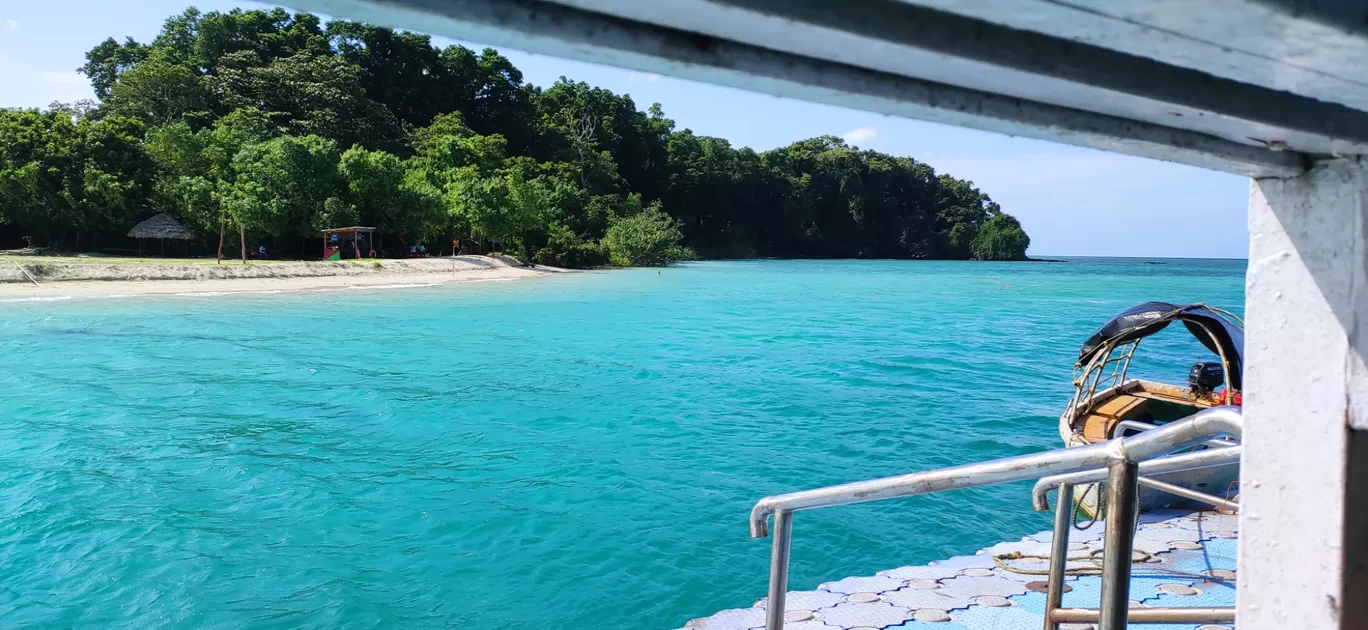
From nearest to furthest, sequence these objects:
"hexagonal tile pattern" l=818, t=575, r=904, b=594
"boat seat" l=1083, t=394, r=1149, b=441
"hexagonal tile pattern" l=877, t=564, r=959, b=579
A: "hexagonal tile pattern" l=818, t=575, r=904, b=594 → "hexagonal tile pattern" l=877, t=564, r=959, b=579 → "boat seat" l=1083, t=394, r=1149, b=441

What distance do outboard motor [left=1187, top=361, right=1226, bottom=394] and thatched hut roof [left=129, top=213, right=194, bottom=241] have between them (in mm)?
38562

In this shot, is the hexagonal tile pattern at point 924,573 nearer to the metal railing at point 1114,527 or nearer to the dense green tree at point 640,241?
the metal railing at point 1114,527

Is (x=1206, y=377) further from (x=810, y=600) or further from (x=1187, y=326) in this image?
(x=810, y=600)

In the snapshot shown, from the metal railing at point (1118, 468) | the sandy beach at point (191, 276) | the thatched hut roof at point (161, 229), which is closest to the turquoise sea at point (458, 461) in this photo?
the sandy beach at point (191, 276)

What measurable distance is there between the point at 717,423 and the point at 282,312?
55.9 feet

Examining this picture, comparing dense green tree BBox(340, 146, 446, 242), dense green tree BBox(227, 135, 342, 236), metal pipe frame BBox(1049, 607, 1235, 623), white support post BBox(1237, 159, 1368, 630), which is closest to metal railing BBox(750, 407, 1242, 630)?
white support post BBox(1237, 159, 1368, 630)

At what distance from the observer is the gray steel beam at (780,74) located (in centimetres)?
92

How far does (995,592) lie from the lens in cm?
509

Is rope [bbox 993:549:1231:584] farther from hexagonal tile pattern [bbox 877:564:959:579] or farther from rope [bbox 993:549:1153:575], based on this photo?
hexagonal tile pattern [bbox 877:564:959:579]

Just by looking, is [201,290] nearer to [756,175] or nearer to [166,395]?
[166,395]

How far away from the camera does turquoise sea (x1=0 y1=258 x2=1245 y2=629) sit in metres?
6.64

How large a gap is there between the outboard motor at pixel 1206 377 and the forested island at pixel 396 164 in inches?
1220

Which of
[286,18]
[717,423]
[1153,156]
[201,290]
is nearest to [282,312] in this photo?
[201,290]

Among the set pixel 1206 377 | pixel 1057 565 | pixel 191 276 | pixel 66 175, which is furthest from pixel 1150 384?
pixel 66 175
